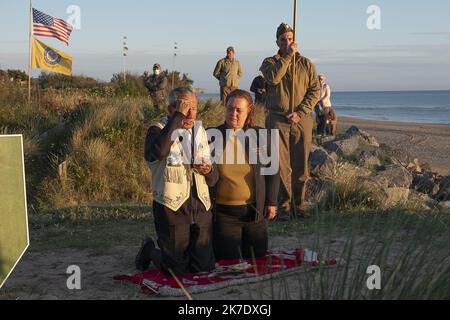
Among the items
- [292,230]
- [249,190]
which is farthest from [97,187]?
[249,190]

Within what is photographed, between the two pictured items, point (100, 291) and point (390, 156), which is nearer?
point (100, 291)

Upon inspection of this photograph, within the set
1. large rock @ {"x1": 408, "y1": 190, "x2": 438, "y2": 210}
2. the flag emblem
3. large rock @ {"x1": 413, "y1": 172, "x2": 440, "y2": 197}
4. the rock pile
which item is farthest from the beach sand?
the flag emblem

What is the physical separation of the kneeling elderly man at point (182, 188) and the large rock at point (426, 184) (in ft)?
28.6

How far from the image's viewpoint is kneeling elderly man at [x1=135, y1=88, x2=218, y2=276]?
4.90m

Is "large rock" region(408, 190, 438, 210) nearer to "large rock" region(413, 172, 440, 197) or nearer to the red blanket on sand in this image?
"large rock" region(413, 172, 440, 197)

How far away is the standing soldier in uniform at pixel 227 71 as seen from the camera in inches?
601

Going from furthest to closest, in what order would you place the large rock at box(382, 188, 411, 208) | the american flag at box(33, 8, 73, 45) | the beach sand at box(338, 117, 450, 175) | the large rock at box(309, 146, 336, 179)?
the beach sand at box(338, 117, 450, 175), the american flag at box(33, 8, 73, 45), the large rock at box(309, 146, 336, 179), the large rock at box(382, 188, 411, 208)

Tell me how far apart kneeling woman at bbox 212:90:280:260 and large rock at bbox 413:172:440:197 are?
26.8ft

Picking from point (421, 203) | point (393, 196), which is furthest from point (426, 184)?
point (421, 203)

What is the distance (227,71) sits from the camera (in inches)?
602
